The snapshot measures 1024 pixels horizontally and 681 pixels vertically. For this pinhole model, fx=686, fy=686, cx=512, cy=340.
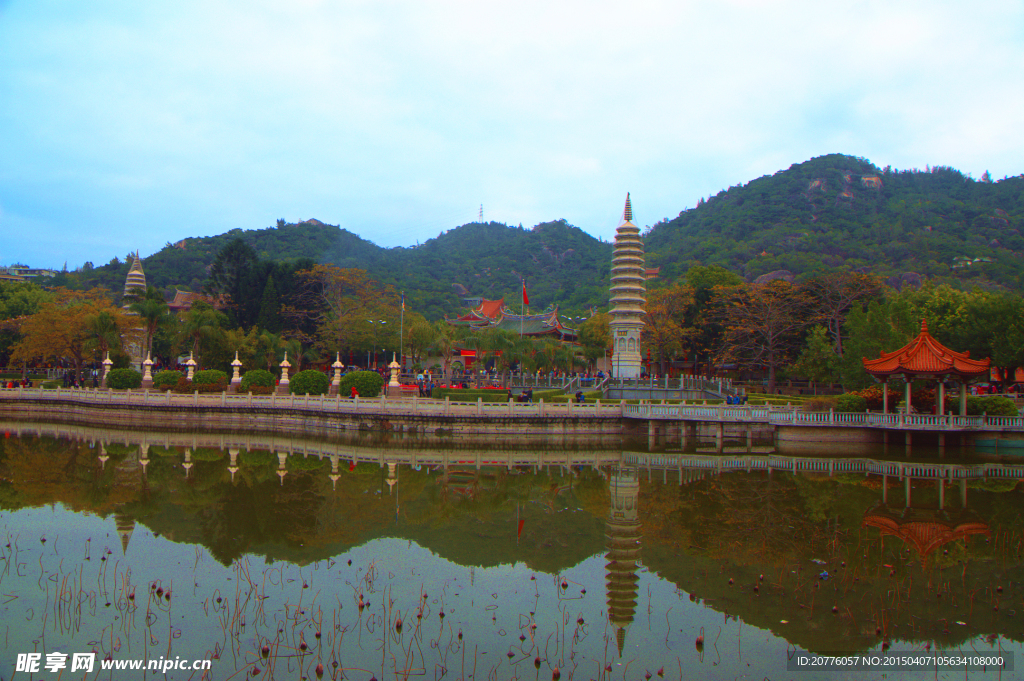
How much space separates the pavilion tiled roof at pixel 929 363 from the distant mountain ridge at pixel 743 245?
44.5 meters

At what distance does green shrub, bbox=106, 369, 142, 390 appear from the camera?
4172 cm

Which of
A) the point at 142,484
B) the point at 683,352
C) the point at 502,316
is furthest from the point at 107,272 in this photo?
the point at 142,484

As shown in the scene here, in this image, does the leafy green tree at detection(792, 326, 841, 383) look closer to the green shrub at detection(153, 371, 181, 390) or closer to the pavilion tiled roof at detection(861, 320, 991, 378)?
the pavilion tiled roof at detection(861, 320, 991, 378)

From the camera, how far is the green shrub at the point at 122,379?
137ft

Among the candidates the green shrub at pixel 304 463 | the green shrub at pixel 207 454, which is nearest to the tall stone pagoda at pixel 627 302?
the green shrub at pixel 304 463

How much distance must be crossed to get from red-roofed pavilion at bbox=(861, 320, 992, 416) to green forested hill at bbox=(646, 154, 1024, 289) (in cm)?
4194

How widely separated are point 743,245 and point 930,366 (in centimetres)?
7641

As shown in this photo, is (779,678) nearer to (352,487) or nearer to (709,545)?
(709,545)

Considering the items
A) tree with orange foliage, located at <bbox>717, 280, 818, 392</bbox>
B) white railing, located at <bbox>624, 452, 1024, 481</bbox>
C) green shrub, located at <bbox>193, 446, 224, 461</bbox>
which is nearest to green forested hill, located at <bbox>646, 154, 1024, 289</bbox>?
tree with orange foliage, located at <bbox>717, 280, 818, 392</bbox>

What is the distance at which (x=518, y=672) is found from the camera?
8.91 meters

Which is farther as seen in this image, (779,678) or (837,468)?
(837,468)

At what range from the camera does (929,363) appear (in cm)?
2834

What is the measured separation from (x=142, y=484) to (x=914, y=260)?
89.3 metres

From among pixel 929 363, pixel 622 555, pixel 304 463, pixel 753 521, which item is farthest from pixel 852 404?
pixel 304 463
